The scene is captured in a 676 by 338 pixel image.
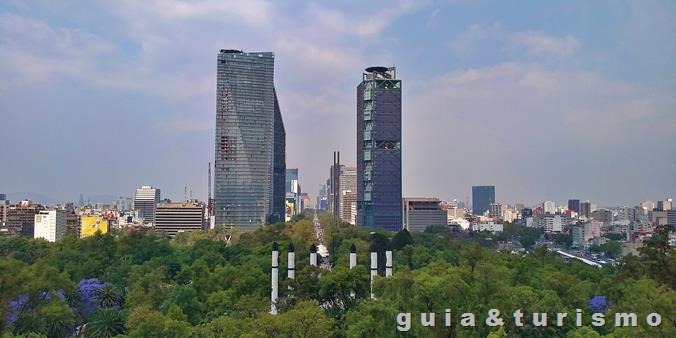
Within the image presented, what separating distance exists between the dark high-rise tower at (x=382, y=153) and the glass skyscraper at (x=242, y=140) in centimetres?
1510

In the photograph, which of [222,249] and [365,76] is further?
[365,76]

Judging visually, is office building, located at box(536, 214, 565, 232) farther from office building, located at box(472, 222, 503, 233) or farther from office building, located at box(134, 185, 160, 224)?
office building, located at box(134, 185, 160, 224)

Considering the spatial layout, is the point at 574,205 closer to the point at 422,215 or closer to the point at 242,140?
the point at 422,215

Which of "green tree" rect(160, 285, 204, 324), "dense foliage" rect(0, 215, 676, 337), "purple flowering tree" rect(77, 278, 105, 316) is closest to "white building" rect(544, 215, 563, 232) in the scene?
"dense foliage" rect(0, 215, 676, 337)

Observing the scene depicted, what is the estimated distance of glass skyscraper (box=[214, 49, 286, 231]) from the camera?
82875 mm

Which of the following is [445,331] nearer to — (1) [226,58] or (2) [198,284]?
(2) [198,284]

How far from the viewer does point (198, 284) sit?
87.3ft

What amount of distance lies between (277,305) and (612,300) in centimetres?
1394

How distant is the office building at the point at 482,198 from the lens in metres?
192

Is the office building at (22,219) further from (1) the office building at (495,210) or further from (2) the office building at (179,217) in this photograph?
(1) the office building at (495,210)

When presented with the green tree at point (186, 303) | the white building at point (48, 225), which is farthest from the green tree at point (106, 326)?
the white building at point (48, 225)

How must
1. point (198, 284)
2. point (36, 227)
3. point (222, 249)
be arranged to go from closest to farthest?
point (198, 284) → point (222, 249) → point (36, 227)

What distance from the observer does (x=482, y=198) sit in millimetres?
194250

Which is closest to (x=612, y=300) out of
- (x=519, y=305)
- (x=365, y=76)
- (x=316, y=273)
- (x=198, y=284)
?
(x=519, y=305)
